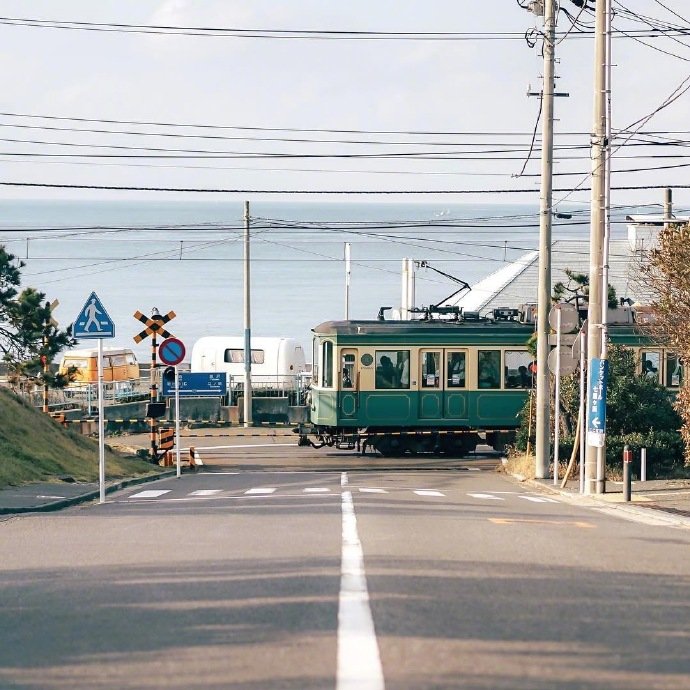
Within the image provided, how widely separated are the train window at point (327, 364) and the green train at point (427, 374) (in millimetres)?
27

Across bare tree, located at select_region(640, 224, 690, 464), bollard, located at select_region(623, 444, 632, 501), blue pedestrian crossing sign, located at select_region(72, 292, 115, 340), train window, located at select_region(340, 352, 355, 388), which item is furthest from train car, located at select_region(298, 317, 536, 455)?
blue pedestrian crossing sign, located at select_region(72, 292, 115, 340)

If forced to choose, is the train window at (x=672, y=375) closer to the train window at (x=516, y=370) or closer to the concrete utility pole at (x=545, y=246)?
the train window at (x=516, y=370)

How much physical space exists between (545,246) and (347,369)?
29.2 feet

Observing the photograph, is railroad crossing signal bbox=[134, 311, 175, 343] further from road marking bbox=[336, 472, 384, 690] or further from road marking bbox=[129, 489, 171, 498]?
road marking bbox=[336, 472, 384, 690]

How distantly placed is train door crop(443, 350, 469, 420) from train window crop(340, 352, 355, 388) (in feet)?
8.34

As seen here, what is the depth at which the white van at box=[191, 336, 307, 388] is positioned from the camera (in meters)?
50.1

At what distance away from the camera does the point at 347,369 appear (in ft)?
109

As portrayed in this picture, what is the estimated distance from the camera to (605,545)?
12023 millimetres

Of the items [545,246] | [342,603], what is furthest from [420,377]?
[342,603]

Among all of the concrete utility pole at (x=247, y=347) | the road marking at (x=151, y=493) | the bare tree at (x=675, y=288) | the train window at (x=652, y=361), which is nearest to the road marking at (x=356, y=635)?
the road marking at (x=151, y=493)

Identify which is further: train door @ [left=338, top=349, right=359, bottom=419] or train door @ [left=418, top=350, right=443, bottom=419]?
train door @ [left=418, top=350, right=443, bottom=419]

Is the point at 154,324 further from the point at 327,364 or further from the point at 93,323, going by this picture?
the point at 93,323

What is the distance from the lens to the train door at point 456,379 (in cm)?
3331

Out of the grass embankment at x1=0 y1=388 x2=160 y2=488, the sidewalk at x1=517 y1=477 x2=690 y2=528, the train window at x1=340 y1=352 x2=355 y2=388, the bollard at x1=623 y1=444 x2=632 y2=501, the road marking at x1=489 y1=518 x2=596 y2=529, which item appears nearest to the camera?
the road marking at x1=489 y1=518 x2=596 y2=529
